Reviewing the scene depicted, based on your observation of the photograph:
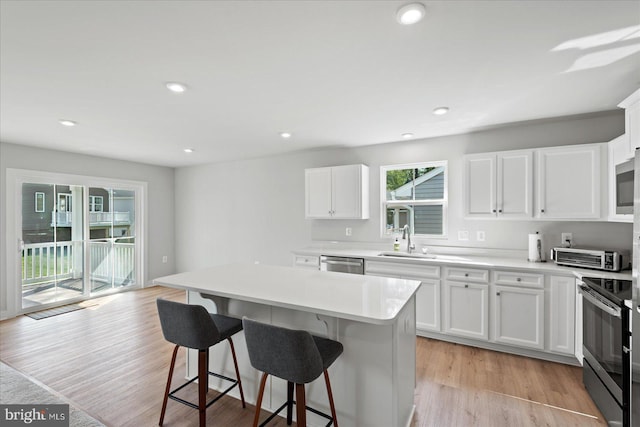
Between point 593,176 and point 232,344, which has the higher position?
point 593,176

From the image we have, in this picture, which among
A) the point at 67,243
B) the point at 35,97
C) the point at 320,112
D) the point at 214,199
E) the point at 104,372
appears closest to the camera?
the point at 35,97

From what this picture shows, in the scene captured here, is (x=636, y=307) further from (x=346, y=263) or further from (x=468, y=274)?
(x=346, y=263)

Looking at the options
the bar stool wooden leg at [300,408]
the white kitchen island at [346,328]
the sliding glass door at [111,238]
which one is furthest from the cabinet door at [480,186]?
the sliding glass door at [111,238]

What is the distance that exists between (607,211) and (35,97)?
16.9 feet

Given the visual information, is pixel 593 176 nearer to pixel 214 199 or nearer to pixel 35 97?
pixel 35 97

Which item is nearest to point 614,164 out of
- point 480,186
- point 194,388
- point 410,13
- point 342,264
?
point 480,186

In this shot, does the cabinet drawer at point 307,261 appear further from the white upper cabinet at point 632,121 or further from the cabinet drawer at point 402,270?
the white upper cabinet at point 632,121

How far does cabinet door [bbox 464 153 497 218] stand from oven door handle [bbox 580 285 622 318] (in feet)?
3.56

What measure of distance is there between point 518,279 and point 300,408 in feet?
8.16

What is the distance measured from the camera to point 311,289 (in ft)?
6.59

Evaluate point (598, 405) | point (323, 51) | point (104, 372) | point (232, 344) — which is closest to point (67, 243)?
point (104, 372)

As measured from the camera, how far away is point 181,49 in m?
1.79

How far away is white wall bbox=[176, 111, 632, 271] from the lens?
3133 millimetres

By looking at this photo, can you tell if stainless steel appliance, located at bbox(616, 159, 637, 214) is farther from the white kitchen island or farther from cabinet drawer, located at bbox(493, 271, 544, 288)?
the white kitchen island
